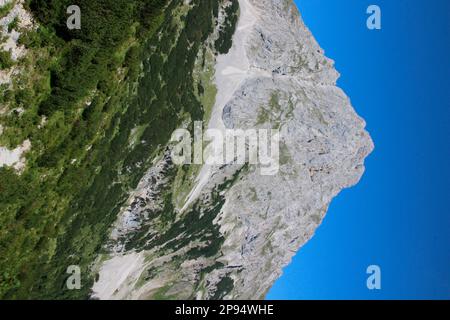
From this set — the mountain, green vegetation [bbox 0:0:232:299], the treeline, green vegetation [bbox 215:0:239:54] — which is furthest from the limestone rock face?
the treeline

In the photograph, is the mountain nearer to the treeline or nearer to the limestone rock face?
the treeline

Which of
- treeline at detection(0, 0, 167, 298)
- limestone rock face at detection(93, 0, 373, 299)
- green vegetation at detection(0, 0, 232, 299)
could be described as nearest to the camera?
treeline at detection(0, 0, 167, 298)

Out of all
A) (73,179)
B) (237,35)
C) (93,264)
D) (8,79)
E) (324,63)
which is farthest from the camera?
(324,63)

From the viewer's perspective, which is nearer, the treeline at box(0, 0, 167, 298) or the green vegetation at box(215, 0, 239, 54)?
the treeline at box(0, 0, 167, 298)

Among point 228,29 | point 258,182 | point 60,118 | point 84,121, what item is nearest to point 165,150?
point 84,121

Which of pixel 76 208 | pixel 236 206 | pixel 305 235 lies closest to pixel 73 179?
pixel 76 208

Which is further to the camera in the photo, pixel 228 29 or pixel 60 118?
pixel 228 29

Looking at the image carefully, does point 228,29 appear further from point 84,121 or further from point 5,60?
point 5,60

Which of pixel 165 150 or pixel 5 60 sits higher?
pixel 165 150

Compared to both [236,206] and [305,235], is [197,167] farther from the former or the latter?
[305,235]
